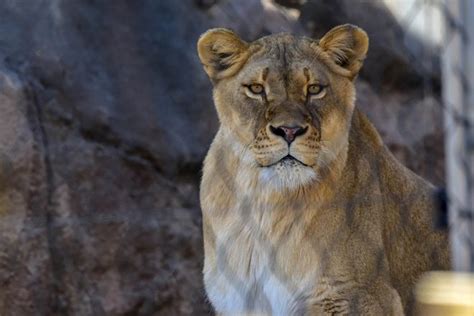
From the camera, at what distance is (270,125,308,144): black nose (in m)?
2.28

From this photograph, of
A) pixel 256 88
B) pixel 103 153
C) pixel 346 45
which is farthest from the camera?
pixel 103 153

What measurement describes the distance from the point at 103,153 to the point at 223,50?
707 mm

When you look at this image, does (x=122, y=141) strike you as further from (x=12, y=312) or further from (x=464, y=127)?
(x=464, y=127)

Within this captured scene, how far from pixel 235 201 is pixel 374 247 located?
0.32m

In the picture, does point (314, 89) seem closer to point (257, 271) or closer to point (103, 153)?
point (257, 271)

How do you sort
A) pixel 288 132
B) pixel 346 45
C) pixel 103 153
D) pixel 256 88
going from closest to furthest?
pixel 288 132
pixel 256 88
pixel 346 45
pixel 103 153

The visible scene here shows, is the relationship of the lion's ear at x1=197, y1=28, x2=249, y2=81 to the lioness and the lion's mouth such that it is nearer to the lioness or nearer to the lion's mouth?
the lioness

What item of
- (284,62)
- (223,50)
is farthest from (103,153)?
(284,62)

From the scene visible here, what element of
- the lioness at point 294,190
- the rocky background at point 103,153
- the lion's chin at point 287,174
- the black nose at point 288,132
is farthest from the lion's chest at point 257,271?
the rocky background at point 103,153

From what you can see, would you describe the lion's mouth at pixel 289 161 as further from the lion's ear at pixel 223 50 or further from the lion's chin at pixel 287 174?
the lion's ear at pixel 223 50

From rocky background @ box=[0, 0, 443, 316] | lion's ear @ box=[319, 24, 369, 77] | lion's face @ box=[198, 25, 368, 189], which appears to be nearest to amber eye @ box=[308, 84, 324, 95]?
lion's face @ box=[198, 25, 368, 189]

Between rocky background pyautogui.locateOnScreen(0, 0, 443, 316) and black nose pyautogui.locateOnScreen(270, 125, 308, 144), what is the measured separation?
2.88 feet

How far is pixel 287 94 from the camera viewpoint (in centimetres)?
236


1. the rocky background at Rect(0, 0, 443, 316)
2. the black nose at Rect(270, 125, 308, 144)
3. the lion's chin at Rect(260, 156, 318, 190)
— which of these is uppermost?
the black nose at Rect(270, 125, 308, 144)
